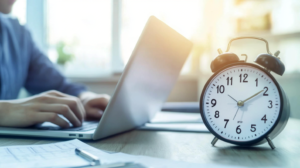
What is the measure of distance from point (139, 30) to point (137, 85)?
8.25 feet

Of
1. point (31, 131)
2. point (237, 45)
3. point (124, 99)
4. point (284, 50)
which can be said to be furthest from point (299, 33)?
point (31, 131)

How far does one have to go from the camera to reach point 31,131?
650 mm

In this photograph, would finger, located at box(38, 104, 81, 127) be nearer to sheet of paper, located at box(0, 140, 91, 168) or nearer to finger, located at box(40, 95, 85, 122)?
finger, located at box(40, 95, 85, 122)

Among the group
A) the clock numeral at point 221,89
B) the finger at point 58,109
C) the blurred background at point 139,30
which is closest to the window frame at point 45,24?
the blurred background at point 139,30

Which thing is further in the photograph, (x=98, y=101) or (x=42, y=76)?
(x=42, y=76)

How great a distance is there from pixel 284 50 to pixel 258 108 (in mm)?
1996

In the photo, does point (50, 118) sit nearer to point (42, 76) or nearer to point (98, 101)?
point (98, 101)

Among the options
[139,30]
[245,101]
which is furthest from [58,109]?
[139,30]

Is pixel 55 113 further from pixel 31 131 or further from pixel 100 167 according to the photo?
pixel 100 167

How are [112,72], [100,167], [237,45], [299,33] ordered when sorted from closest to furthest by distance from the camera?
[100,167] → [299,33] → [237,45] → [112,72]

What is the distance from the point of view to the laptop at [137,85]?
22.5 inches

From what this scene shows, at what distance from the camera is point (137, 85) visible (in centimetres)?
65

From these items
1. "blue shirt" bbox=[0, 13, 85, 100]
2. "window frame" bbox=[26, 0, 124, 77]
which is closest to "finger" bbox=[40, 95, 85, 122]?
"blue shirt" bbox=[0, 13, 85, 100]

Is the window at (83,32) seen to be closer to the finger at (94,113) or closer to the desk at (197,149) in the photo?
the finger at (94,113)
